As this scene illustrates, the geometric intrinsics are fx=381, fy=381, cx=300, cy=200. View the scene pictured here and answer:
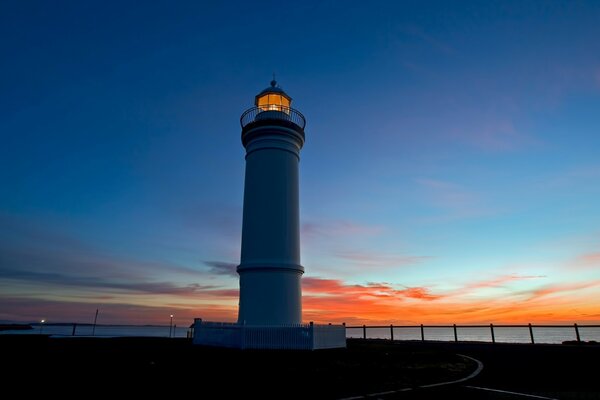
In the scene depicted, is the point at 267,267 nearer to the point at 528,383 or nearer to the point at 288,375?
the point at 288,375

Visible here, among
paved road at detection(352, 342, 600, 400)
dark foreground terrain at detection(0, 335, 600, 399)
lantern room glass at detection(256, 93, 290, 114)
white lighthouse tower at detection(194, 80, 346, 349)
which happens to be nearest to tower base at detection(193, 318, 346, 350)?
white lighthouse tower at detection(194, 80, 346, 349)

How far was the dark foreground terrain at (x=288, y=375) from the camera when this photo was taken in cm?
755

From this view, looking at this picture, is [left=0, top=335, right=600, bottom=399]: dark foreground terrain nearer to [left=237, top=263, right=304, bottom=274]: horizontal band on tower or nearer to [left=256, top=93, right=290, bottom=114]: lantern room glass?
[left=237, top=263, right=304, bottom=274]: horizontal band on tower

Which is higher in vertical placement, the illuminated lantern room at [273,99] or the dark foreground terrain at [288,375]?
the illuminated lantern room at [273,99]

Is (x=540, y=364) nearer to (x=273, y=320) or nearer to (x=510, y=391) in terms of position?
(x=510, y=391)

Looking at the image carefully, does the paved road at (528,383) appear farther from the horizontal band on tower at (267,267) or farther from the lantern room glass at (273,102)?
the lantern room glass at (273,102)

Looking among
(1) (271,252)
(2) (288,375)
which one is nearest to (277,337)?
(1) (271,252)

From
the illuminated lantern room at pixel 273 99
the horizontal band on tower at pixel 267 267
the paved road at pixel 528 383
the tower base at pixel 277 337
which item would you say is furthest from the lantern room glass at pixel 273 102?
the paved road at pixel 528 383

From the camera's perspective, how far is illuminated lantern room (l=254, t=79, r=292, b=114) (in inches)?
837

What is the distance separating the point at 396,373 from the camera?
33.5ft

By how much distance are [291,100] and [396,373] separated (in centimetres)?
1590

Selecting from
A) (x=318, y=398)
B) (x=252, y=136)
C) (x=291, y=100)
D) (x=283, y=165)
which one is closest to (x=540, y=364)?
(x=318, y=398)

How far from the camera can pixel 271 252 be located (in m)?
18.2

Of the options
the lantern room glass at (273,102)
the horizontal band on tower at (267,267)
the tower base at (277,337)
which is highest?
the lantern room glass at (273,102)
